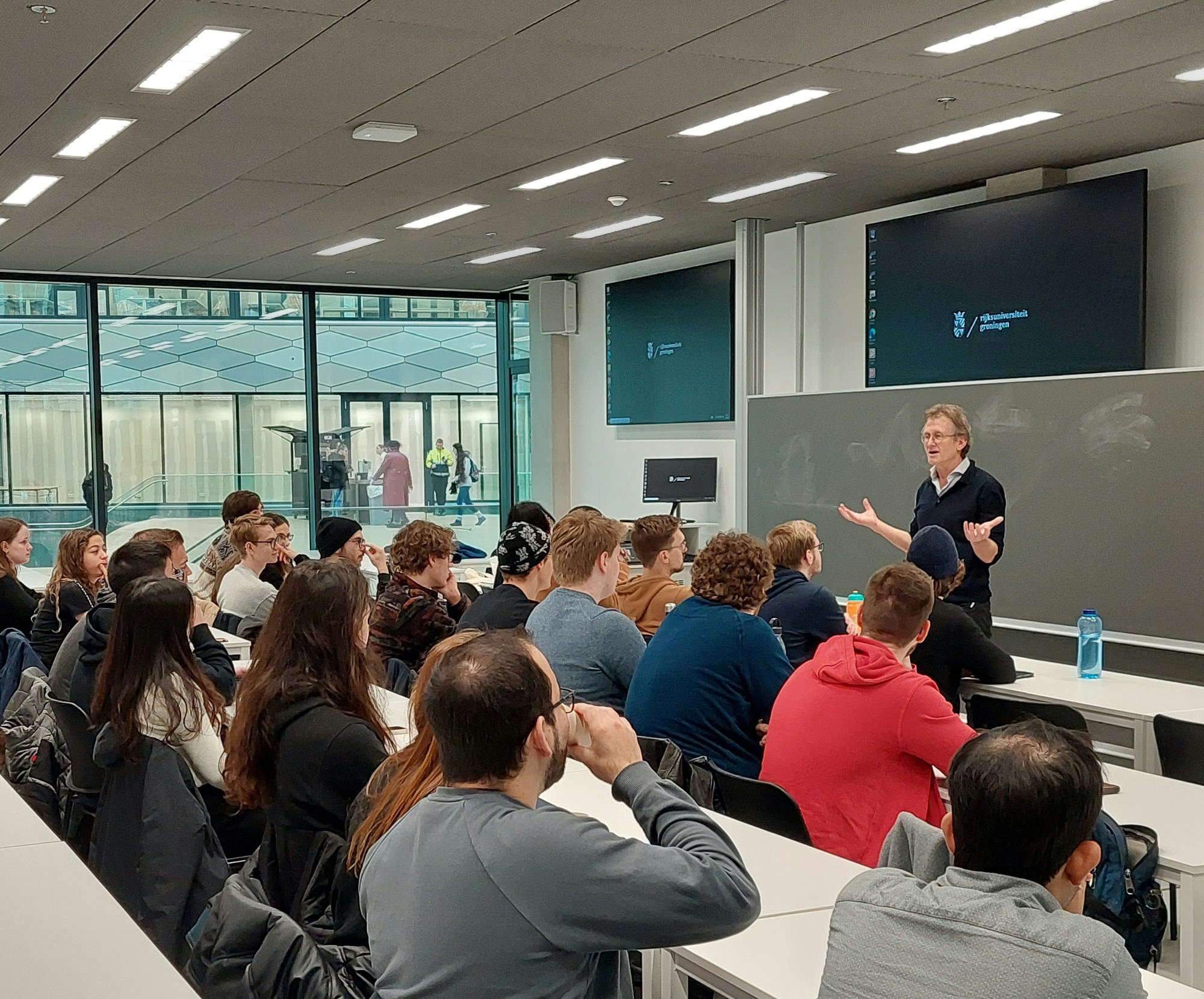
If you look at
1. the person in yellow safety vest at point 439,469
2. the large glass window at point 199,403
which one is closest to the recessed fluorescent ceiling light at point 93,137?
the large glass window at point 199,403

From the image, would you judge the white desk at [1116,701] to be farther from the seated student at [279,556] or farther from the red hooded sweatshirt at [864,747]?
the seated student at [279,556]

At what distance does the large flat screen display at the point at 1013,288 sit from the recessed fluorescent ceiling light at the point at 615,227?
1495mm

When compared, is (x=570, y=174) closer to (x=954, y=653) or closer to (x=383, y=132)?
(x=383, y=132)

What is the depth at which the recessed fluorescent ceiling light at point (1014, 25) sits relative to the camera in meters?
4.58

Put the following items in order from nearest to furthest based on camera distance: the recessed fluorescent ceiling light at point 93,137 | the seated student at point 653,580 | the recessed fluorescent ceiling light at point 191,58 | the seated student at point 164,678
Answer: the seated student at point 164,678
the recessed fluorescent ceiling light at point 191,58
the seated student at point 653,580
the recessed fluorescent ceiling light at point 93,137

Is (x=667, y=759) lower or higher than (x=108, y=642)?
lower

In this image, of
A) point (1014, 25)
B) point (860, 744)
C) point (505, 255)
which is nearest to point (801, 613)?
point (860, 744)

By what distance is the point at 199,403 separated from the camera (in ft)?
40.4

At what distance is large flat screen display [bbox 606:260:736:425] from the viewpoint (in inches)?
395

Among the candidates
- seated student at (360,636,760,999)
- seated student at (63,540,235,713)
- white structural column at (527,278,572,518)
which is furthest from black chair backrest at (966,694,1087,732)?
white structural column at (527,278,572,518)

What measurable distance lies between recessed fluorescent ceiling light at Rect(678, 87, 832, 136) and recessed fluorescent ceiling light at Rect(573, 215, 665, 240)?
2.48m

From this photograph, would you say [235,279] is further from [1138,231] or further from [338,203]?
[1138,231]

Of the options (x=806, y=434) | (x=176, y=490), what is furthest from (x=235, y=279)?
(x=806, y=434)

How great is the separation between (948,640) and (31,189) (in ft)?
19.5
